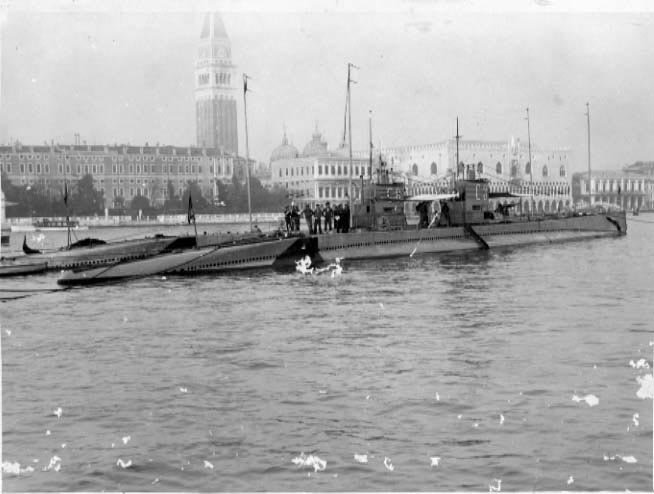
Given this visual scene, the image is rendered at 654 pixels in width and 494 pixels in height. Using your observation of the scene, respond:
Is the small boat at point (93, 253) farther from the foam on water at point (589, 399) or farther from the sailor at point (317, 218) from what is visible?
the foam on water at point (589, 399)

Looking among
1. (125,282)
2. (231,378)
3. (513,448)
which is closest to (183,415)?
(231,378)

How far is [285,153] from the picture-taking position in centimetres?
15538

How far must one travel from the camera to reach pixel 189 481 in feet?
30.1

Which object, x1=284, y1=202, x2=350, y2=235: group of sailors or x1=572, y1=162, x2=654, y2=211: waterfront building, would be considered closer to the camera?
x1=284, y1=202, x2=350, y2=235: group of sailors

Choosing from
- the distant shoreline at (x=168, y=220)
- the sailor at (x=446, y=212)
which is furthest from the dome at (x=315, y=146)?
the sailor at (x=446, y=212)

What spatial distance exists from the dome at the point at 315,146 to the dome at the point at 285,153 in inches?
76.1

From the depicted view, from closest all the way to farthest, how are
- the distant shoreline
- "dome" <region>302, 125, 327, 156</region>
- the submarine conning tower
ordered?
the submarine conning tower < the distant shoreline < "dome" <region>302, 125, 327, 156</region>

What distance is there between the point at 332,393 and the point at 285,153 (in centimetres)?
14446

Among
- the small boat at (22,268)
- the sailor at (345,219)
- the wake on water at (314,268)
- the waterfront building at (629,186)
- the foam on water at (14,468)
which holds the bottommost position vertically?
the foam on water at (14,468)

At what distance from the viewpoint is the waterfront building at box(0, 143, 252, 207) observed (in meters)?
114

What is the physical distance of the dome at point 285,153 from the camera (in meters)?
154

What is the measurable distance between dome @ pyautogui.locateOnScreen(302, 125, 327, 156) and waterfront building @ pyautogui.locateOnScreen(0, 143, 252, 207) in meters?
16.2

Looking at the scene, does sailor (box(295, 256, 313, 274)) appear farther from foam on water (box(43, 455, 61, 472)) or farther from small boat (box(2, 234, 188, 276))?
foam on water (box(43, 455, 61, 472))

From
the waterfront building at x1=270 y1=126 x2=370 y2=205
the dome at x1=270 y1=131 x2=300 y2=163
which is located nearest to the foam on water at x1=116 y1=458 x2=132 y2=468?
the waterfront building at x1=270 y1=126 x2=370 y2=205
